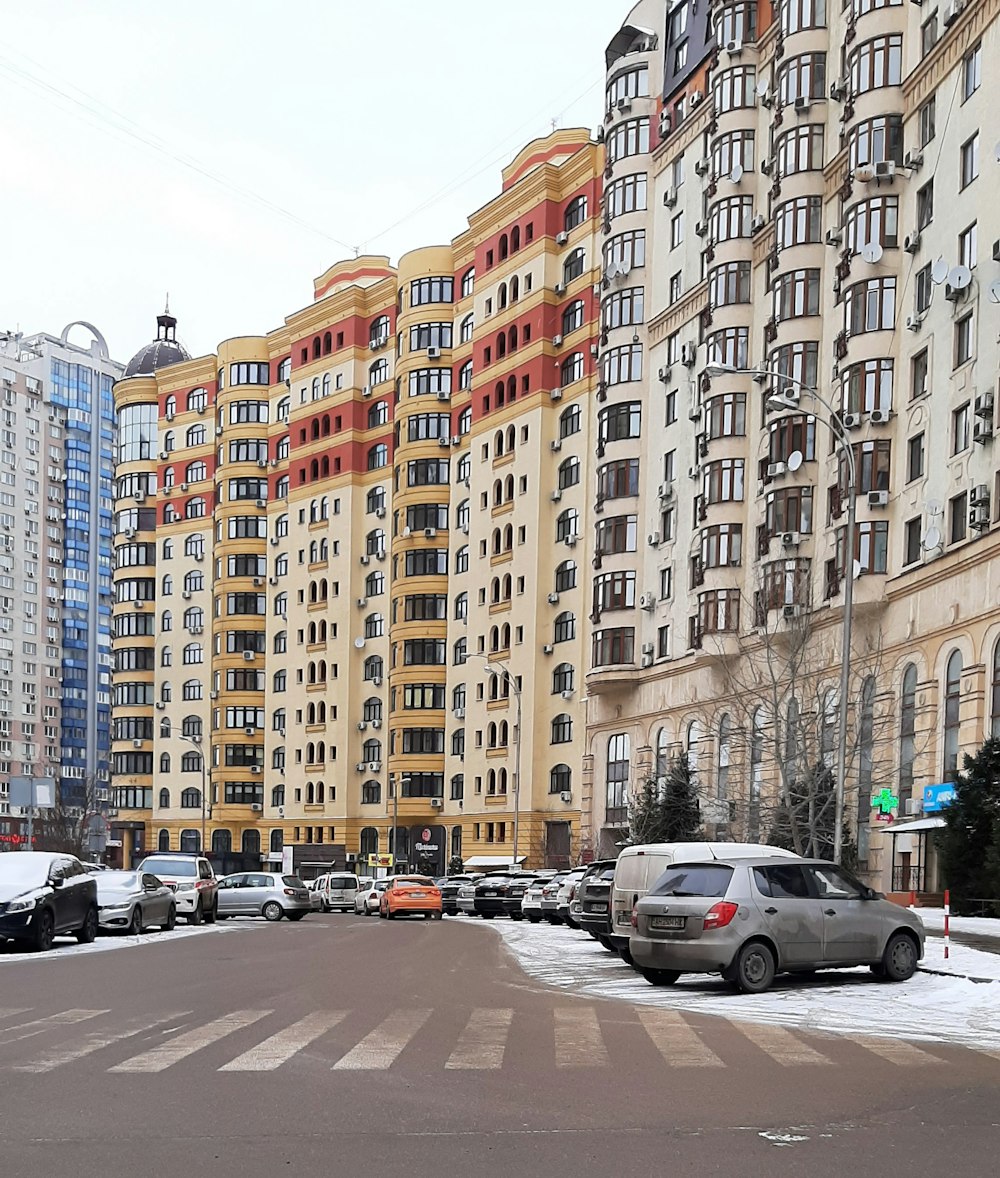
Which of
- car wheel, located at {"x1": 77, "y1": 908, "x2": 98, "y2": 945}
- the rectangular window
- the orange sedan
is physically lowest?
the orange sedan

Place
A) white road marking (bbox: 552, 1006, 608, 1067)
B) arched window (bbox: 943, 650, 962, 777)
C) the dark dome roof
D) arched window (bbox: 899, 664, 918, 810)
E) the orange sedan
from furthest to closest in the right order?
the dark dome roof
the orange sedan
arched window (bbox: 899, 664, 918, 810)
arched window (bbox: 943, 650, 962, 777)
white road marking (bbox: 552, 1006, 608, 1067)

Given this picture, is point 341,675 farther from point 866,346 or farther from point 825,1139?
point 825,1139

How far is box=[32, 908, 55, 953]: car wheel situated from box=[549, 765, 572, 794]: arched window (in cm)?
5407

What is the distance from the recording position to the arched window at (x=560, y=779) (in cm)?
7981

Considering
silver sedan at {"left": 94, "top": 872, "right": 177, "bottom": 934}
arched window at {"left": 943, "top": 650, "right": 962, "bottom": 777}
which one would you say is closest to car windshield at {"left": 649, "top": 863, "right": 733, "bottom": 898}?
silver sedan at {"left": 94, "top": 872, "right": 177, "bottom": 934}

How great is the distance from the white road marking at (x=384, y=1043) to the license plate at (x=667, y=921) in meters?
3.62

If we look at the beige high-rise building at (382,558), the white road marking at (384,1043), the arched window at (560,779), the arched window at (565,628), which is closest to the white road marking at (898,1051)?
the white road marking at (384,1043)

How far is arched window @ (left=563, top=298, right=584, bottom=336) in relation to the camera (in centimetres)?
8206

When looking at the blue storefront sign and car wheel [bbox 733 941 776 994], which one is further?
the blue storefront sign

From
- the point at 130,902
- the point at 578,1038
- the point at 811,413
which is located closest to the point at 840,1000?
the point at 578,1038

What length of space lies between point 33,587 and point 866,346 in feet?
394

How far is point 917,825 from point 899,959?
80.5 feet

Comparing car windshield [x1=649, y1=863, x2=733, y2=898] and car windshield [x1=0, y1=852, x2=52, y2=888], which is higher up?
car windshield [x1=649, y1=863, x2=733, y2=898]

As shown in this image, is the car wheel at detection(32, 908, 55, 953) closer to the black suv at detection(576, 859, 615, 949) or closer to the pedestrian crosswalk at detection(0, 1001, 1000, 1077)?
the black suv at detection(576, 859, 615, 949)
